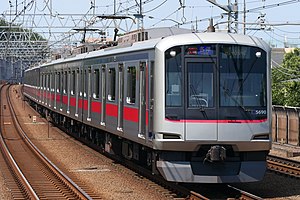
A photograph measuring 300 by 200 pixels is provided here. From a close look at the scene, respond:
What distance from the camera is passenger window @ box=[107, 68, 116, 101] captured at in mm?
15211

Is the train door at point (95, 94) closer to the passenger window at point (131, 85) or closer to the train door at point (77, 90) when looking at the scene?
the train door at point (77, 90)

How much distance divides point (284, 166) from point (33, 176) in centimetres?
579

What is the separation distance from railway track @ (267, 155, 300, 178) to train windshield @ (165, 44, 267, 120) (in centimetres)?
361

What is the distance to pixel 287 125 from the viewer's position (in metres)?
23.1

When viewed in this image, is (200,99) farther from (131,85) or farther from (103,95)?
(103,95)

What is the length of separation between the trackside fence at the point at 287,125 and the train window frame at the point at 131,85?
9959mm

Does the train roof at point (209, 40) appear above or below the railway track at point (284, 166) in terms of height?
above

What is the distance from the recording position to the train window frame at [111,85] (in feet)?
49.8

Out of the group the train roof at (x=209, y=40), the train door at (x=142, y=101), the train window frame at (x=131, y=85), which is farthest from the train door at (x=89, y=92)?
the train roof at (x=209, y=40)

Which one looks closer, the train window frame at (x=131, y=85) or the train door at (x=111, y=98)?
the train window frame at (x=131, y=85)

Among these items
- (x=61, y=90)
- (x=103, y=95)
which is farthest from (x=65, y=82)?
(x=103, y=95)

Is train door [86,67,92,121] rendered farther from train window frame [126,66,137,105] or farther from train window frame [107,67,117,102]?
train window frame [126,66,137,105]

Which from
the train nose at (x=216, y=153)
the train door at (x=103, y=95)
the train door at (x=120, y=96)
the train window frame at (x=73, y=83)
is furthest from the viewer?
the train window frame at (x=73, y=83)

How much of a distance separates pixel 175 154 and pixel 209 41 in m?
2.01
